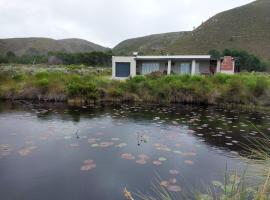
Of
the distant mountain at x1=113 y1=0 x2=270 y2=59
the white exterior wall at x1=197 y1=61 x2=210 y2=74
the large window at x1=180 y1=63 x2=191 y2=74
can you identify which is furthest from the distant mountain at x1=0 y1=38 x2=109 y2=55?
the white exterior wall at x1=197 y1=61 x2=210 y2=74

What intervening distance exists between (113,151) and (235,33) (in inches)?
1894

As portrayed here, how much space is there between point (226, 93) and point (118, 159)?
10.4 metres

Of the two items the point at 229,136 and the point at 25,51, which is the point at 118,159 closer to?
the point at 229,136

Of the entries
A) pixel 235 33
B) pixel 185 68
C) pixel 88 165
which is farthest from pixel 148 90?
pixel 235 33

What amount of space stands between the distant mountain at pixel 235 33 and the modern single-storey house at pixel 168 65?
2117 cm

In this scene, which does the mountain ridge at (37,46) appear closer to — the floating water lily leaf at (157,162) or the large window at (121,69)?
the large window at (121,69)

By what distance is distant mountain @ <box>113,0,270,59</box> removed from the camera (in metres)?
45.1

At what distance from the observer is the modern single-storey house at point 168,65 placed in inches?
942

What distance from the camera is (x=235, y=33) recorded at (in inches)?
1927

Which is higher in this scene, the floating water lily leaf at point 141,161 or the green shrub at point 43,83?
the green shrub at point 43,83

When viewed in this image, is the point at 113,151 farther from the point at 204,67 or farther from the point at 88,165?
the point at 204,67

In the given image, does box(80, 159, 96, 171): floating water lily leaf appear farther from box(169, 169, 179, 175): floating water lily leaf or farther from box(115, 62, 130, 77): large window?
box(115, 62, 130, 77): large window

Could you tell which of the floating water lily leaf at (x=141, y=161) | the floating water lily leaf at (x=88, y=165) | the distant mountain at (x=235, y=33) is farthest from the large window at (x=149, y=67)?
the distant mountain at (x=235, y=33)

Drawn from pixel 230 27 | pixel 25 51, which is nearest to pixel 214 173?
pixel 230 27
